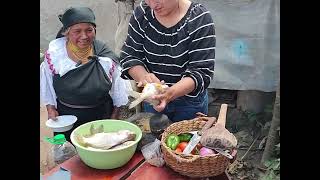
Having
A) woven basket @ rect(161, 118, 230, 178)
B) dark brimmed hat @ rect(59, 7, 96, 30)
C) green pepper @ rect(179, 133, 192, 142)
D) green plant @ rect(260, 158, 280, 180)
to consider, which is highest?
dark brimmed hat @ rect(59, 7, 96, 30)

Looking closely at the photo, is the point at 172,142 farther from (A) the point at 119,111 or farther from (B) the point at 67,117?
(B) the point at 67,117

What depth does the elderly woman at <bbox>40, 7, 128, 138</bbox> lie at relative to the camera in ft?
4.11

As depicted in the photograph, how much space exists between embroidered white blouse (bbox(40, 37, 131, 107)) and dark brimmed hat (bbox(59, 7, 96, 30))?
2.2 inches

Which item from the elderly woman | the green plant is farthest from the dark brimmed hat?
the green plant

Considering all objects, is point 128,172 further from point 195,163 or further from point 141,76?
→ point 141,76

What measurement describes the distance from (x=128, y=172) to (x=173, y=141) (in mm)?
154

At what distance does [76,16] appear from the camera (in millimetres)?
1241

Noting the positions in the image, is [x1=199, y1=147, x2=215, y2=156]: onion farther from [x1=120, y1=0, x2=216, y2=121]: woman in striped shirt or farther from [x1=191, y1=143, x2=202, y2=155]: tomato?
[x1=120, y1=0, x2=216, y2=121]: woman in striped shirt

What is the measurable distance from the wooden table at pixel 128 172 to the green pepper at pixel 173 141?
0.07 m

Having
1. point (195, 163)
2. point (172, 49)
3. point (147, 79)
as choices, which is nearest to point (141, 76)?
point (147, 79)

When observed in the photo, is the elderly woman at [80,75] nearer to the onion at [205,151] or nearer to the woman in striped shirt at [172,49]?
the woman in striped shirt at [172,49]

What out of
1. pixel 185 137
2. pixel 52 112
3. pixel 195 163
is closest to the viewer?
pixel 195 163
